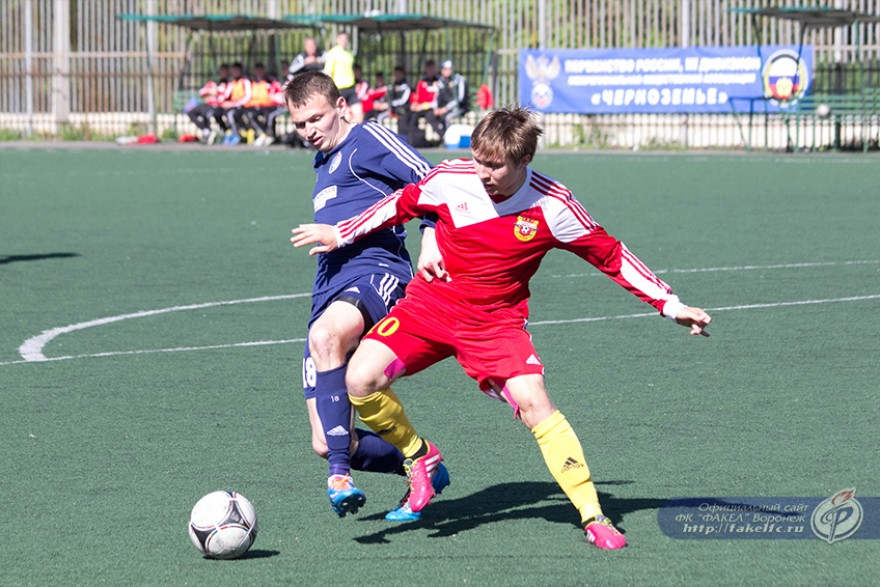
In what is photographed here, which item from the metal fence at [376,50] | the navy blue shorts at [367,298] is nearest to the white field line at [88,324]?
the navy blue shorts at [367,298]

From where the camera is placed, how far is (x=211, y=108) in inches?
1373

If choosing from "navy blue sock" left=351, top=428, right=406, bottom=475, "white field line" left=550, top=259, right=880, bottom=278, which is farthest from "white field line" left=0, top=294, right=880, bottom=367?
"navy blue sock" left=351, top=428, right=406, bottom=475

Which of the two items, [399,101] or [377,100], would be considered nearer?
[399,101]

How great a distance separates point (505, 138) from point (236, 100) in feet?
98.4

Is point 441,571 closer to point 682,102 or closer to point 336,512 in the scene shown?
point 336,512

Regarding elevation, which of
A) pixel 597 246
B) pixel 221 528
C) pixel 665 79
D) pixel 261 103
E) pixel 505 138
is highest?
pixel 665 79

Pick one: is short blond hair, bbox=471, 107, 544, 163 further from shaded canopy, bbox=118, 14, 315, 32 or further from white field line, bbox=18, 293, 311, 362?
shaded canopy, bbox=118, 14, 315, 32

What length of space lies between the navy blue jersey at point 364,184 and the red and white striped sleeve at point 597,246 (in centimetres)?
83

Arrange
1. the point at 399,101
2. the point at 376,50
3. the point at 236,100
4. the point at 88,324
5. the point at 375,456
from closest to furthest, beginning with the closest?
1. the point at 375,456
2. the point at 88,324
3. the point at 399,101
4. the point at 236,100
5. the point at 376,50

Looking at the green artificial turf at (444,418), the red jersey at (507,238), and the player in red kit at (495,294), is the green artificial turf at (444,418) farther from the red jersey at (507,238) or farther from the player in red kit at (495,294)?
the red jersey at (507,238)

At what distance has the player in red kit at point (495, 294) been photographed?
5055 millimetres

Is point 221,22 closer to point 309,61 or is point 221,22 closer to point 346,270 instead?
point 309,61

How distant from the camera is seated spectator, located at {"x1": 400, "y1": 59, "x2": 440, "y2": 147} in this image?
1268 inches

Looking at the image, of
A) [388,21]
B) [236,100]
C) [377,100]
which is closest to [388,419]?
[377,100]
